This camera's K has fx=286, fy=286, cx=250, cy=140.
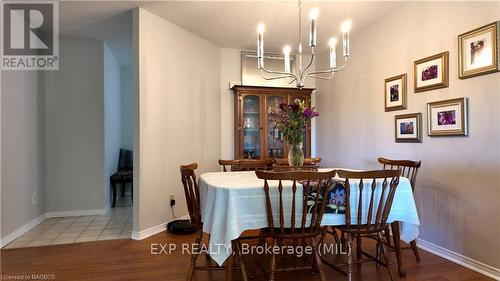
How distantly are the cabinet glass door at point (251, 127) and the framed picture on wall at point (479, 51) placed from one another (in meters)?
2.42

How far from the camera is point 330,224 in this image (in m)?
1.96

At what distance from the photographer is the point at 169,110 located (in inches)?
133

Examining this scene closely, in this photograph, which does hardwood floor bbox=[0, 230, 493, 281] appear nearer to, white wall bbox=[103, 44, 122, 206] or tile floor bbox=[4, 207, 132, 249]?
tile floor bbox=[4, 207, 132, 249]

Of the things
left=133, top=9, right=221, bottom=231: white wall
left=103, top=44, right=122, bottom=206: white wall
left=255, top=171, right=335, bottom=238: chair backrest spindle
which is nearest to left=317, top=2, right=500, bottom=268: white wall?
left=255, top=171, right=335, bottom=238: chair backrest spindle

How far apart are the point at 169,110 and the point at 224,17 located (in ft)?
4.07

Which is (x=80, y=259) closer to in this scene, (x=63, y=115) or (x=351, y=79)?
(x=63, y=115)

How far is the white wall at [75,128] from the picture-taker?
377 cm

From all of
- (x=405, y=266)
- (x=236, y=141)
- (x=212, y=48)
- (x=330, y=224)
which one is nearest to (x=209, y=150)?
(x=236, y=141)

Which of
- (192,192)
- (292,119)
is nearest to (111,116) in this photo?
(192,192)

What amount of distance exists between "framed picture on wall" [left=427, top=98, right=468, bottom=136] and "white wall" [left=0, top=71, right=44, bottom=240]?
4.05m

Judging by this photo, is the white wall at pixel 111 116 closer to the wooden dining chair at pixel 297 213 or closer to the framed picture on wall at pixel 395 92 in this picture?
the wooden dining chair at pixel 297 213

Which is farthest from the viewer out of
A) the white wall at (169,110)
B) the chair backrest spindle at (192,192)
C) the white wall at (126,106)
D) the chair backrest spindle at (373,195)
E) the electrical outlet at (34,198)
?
the white wall at (126,106)

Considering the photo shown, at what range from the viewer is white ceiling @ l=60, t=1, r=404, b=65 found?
2916 mm

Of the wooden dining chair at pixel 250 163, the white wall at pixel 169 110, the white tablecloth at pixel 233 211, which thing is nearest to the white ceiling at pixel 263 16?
the white wall at pixel 169 110
